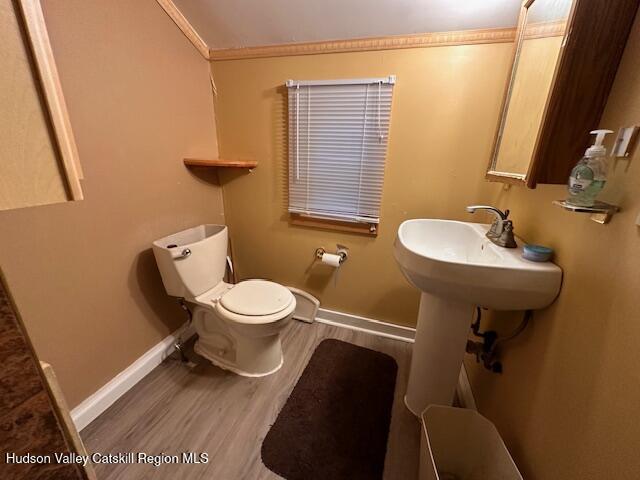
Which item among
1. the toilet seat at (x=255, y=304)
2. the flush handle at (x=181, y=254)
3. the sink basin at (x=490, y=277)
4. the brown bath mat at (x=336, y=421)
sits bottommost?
the brown bath mat at (x=336, y=421)

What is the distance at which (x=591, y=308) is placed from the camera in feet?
2.21

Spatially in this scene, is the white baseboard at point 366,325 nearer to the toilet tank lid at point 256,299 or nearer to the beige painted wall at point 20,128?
the toilet tank lid at point 256,299

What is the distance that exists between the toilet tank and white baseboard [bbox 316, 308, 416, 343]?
2.79 feet

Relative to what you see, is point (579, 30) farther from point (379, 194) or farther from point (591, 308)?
point (379, 194)

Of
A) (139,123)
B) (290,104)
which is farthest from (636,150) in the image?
(139,123)

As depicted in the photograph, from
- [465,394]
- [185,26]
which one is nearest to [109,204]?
[185,26]

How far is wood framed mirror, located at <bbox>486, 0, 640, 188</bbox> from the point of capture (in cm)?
67

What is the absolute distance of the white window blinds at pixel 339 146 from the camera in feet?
4.97

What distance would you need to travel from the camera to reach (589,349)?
662 mm

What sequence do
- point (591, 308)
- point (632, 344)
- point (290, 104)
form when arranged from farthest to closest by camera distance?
point (290, 104)
point (591, 308)
point (632, 344)

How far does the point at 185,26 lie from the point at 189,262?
1346 mm

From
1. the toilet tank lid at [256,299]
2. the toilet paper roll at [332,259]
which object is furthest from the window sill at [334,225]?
the toilet tank lid at [256,299]

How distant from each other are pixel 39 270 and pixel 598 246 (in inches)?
73.2

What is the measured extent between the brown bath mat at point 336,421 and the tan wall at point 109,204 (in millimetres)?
948
